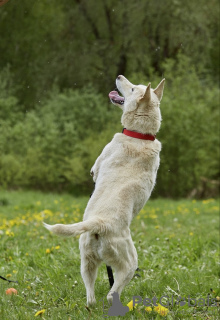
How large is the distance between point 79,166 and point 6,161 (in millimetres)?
2927

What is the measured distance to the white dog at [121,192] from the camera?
329cm

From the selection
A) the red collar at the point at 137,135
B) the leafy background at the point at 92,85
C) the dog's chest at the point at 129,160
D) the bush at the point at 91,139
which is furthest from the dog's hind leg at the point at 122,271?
the bush at the point at 91,139

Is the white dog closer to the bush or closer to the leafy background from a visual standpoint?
the leafy background

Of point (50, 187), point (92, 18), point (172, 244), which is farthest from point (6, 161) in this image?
point (172, 244)

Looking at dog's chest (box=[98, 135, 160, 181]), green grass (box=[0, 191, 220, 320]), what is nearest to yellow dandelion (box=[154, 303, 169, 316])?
green grass (box=[0, 191, 220, 320])

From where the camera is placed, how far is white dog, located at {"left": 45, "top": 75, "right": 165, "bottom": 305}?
3291mm

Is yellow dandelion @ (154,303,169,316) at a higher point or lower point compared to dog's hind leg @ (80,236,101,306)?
lower

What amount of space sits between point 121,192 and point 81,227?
397 millimetres

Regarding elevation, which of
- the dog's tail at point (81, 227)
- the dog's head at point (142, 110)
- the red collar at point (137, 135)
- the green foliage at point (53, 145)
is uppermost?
the dog's head at point (142, 110)

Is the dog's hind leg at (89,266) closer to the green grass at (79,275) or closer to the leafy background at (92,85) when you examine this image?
the green grass at (79,275)

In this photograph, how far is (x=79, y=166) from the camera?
1691 centimetres

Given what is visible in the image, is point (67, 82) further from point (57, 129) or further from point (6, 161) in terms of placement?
point (6, 161)

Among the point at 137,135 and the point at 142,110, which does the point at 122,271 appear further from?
the point at 142,110

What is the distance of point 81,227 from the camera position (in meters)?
3.18
